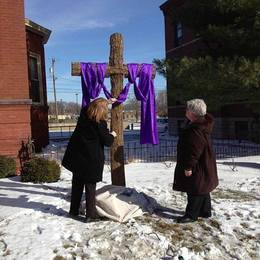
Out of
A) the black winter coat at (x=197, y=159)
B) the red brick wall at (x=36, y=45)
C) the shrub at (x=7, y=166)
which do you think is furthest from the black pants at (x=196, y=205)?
the red brick wall at (x=36, y=45)

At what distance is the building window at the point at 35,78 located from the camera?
60.6ft

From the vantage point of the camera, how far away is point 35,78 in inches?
739

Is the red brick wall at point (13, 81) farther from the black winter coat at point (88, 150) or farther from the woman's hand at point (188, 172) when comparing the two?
the woman's hand at point (188, 172)

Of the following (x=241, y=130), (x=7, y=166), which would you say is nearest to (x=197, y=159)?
(x=7, y=166)

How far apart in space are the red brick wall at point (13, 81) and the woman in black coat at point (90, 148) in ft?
20.9

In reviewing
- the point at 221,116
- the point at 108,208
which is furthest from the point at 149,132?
the point at 221,116

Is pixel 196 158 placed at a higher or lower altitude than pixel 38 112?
lower

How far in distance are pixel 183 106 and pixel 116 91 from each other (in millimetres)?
22367

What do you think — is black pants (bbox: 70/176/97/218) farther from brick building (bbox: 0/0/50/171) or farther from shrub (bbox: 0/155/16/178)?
brick building (bbox: 0/0/50/171)

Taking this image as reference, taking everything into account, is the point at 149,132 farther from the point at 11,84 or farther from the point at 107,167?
the point at 11,84

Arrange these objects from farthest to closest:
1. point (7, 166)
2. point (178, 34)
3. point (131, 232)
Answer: point (178, 34) < point (7, 166) < point (131, 232)

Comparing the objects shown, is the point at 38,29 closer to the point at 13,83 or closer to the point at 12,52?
the point at 12,52

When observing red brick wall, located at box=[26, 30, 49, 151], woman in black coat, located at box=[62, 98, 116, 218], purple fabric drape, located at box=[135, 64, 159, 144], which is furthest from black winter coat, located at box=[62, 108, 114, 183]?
red brick wall, located at box=[26, 30, 49, 151]

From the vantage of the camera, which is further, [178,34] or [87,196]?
[178,34]
